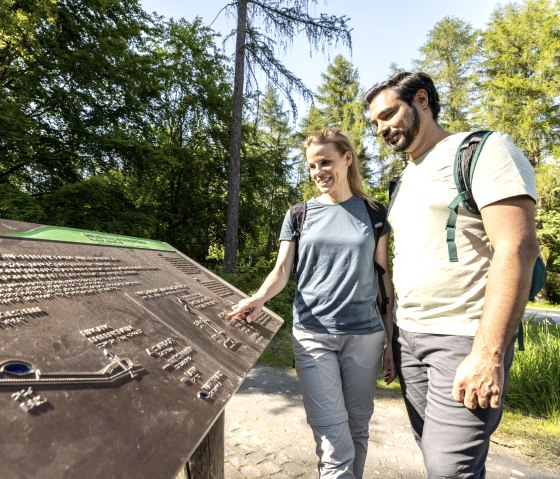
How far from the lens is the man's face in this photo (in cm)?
191

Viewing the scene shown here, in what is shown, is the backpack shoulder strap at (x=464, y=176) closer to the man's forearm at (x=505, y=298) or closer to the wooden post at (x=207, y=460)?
the man's forearm at (x=505, y=298)

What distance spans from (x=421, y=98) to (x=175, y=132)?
13562mm

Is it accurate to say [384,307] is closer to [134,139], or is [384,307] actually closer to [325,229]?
[325,229]

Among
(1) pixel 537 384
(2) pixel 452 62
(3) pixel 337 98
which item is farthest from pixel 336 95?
(1) pixel 537 384

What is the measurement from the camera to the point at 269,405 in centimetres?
446

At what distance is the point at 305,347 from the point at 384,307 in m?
0.54

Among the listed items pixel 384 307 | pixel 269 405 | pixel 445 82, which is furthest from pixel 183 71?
pixel 445 82

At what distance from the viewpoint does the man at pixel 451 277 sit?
1415mm

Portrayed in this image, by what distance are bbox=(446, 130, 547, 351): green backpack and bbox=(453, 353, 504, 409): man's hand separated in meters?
0.27

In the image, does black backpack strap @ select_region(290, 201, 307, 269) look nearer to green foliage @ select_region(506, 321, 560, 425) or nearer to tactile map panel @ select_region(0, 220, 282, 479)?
tactile map panel @ select_region(0, 220, 282, 479)

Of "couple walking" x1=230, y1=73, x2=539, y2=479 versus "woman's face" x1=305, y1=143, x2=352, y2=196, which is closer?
"couple walking" x1=230, y1=73, x2=539, y2=479

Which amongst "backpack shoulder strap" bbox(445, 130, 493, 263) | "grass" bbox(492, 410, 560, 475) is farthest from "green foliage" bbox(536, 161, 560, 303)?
"backpack shoulder strap" bbox(445, 130, 493, 263)

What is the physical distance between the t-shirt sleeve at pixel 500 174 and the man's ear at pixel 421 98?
0.47 metres

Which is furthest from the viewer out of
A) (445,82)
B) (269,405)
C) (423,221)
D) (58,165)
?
(445,82)
